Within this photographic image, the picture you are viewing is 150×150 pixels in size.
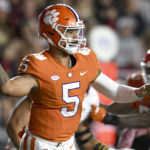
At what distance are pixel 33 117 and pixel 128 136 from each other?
5.30ft

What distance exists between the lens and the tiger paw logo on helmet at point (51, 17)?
318 cm

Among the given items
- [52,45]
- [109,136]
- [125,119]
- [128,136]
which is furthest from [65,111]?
[109,136]

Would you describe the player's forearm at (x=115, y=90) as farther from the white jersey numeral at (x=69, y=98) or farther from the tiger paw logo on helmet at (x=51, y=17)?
the tiger paw logo on helmet at (x=51, y=17)

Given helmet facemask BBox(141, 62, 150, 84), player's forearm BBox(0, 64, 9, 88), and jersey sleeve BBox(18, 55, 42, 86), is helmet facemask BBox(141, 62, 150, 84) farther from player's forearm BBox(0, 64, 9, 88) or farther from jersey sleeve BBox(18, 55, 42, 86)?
player's forearm BBox(0, 64, 9, 88)

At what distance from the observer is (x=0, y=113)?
6492 mm

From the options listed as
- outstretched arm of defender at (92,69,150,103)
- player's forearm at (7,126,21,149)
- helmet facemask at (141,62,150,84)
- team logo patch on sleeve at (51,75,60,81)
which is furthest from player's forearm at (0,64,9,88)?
helmet facemask at (141,62,150,84)

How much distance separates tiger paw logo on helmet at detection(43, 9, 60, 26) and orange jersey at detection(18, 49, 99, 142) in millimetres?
229

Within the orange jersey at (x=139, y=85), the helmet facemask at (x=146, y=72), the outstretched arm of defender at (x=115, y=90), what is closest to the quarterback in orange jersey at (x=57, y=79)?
the outstretched arm of defender at (x=115, y=90)

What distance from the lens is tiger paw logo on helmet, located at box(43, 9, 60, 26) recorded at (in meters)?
3.18

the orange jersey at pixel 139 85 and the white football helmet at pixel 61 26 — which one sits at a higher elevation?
the white football helmet at pixel 61 26

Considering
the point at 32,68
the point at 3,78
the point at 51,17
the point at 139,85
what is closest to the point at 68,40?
the point at 51,17

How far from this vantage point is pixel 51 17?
3.19 m

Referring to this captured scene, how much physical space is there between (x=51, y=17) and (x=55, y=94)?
1.85 feet

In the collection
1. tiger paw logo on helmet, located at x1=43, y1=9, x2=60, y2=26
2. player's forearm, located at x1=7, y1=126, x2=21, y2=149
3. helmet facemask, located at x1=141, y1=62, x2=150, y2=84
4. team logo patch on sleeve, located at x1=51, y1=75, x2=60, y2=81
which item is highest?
tiger paw logo on helmet, located at x1=43, y1=9, x2=60, y2=26
